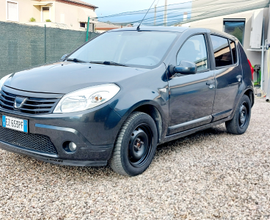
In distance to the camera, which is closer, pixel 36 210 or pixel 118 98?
pixel 36 210

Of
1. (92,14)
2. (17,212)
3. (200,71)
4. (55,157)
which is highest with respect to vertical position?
(92,14)

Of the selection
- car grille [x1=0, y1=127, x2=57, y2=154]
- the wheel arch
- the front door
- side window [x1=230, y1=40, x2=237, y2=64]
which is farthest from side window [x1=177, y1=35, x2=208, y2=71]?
car grille [x1=0, y1=127, x2=57, y2=154]

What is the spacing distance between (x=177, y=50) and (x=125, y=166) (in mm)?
1616

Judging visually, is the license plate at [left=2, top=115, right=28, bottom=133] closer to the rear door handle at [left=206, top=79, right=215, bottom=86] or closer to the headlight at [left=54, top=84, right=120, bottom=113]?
the headlight at [left=54, top=84, right=120, bottom=113]

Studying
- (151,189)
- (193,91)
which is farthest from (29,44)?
(151,189)

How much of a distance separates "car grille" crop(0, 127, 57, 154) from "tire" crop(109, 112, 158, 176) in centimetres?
63

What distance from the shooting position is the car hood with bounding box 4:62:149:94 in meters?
3.47

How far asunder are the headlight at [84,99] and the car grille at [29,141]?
340mm

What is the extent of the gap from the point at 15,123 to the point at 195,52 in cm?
249

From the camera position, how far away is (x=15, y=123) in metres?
3.46

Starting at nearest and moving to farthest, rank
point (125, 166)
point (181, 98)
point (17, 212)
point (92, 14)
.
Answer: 1. point (17, 212)
2. point (125, 166)
3. point (181, 98)
4. point (92, 14)

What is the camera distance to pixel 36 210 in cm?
297

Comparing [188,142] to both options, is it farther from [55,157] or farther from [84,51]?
[55,157]

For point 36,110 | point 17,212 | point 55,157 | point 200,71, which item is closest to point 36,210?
point 17,212
